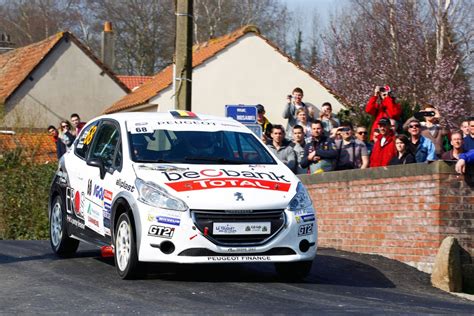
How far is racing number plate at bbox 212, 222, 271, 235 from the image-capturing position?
452 inches

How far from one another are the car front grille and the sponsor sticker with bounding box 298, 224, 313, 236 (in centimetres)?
22

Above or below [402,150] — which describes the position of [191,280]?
below

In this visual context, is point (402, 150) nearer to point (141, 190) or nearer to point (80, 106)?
point (141, 190)

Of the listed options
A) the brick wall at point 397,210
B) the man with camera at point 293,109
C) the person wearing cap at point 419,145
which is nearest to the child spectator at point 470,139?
the person wearing cap at point 419,145

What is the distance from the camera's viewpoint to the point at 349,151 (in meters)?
17.7

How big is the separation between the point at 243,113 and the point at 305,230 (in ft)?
27.7

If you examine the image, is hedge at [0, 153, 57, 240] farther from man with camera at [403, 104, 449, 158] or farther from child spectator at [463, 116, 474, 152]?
child spectator at [463, 116, 474, 152]

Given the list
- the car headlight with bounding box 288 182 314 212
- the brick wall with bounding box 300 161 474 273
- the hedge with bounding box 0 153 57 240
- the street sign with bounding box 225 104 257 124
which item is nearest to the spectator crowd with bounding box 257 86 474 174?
the brick wall with bounding box 300 161 474 273

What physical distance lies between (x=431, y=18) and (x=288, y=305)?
2990cm

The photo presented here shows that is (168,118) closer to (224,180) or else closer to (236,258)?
(224,180)

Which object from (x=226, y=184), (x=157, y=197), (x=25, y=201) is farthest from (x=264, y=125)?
(x=157, y=197)

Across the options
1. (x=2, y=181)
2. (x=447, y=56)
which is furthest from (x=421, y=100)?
(x=2, y=181)

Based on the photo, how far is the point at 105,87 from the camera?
2152 inches

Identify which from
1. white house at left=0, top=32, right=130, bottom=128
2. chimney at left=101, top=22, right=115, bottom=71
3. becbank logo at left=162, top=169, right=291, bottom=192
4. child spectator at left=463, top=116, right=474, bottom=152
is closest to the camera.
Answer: becbank logo at left=162, top=169, right=291, bottom=192
